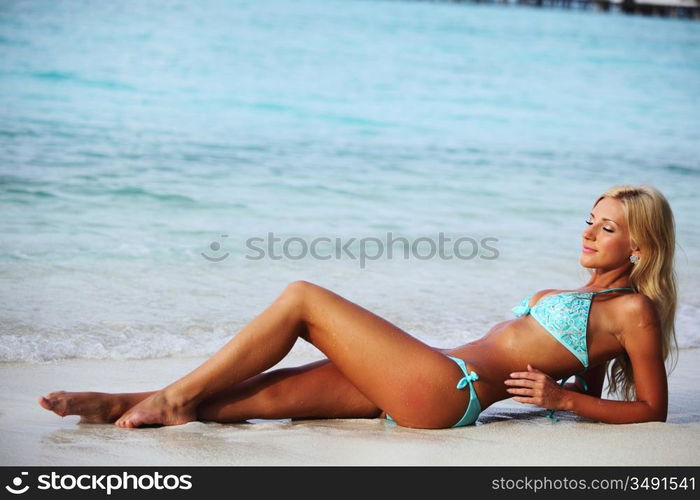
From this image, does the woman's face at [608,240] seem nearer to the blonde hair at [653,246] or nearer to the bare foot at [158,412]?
the blonde hair at [653,246]

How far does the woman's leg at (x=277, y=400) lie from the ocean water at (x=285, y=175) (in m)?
1.31

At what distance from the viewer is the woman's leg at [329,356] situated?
3332mm

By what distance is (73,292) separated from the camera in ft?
19.4

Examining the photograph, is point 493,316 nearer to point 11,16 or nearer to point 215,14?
point 11,16

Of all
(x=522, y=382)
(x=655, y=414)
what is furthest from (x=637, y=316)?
(x=522, y=382)

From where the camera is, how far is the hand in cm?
337

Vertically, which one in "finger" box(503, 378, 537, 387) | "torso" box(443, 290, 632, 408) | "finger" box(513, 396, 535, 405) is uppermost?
"torso" box(443, 290, 632, 408)

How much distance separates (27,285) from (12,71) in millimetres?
15155

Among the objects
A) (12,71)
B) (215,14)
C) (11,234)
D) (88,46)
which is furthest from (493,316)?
(215,14)

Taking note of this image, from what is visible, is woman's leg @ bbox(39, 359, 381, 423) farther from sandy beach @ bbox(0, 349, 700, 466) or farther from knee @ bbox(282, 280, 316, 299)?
knee @ bbox(282, 280, 316, 299)

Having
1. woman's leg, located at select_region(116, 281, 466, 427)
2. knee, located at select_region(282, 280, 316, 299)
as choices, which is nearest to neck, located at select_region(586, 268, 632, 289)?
woman's leg, located at select_region(116, 281, 466, 427)

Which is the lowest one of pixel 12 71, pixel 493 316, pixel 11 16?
pixel 493 316

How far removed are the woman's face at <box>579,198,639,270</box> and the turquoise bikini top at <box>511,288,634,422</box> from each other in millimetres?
121

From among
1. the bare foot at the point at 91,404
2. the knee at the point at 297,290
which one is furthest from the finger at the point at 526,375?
the bare foot at the point at 91,404
